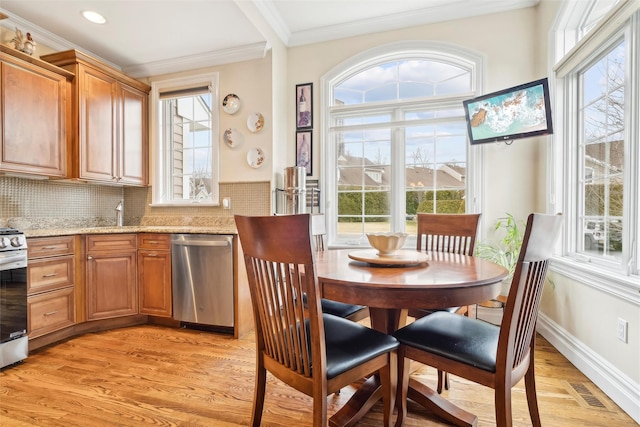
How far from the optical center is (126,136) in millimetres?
3338

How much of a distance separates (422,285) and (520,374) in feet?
1.89

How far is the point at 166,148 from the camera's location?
144 inches

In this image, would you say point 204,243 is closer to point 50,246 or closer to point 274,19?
point 50,246

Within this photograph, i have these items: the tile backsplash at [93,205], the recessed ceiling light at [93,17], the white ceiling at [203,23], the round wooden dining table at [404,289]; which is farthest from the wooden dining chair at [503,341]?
the recessed ceiling light at [93,17]

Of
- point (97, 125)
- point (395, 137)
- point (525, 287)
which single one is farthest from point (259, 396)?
point (97, 125)

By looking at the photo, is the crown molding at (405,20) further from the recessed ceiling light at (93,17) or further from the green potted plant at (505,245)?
the green potted plant at (505,245)

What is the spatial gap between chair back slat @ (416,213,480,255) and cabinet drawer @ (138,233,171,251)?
2228 mm

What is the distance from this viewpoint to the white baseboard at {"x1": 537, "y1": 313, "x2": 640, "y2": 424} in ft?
5.17

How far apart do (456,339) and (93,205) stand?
12.4 ft

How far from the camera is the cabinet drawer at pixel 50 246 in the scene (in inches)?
89.0

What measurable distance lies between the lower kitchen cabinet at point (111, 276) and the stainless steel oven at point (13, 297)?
506 millimetres

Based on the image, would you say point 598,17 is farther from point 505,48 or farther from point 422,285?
point 422,285

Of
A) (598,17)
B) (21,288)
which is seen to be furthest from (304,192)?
(598,17)

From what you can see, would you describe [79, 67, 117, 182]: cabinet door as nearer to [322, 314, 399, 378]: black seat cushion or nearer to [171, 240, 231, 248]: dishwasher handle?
[171, 240, 231, 248]: dishwasher handle
